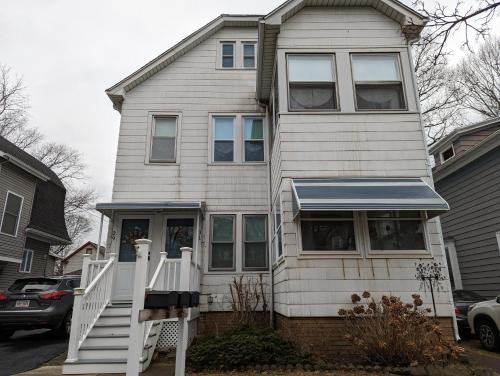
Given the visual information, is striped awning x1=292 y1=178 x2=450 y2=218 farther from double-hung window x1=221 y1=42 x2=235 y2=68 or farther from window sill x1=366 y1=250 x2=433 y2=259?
double-hung window x1=221 y1=42 x2=235 y2=68

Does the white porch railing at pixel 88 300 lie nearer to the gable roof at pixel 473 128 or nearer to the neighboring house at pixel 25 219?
the neighboring house at pixel 25 219

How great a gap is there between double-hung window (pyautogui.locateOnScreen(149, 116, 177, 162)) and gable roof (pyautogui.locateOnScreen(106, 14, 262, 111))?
4.33 feet

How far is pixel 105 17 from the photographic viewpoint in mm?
11922

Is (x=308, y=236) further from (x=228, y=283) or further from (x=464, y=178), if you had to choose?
(x=464, y=178)

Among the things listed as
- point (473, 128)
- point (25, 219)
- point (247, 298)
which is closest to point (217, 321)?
point (247, 298)

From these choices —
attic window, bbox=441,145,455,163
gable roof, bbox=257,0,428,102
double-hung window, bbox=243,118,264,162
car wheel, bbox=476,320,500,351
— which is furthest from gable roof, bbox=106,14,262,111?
car wheel, bbox=476,320,500,351

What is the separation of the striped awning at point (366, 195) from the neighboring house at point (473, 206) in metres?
5.35

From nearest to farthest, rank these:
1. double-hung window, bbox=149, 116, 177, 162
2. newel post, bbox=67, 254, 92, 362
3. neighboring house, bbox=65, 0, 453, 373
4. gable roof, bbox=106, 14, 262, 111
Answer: newel post, bbox=67, 254, 92, 362
neighboring house, bbox=65, 0, 453, 373
double-hung window, bbox=149, 116, 177, 162
gable roof, bbox=106, 14, 262, 111

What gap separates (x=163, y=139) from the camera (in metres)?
10.2

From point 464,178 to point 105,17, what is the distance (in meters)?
13.7

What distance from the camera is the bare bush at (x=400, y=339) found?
513cm

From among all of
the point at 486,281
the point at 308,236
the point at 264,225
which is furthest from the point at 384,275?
the point at 486,281

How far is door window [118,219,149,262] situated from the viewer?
920 cm

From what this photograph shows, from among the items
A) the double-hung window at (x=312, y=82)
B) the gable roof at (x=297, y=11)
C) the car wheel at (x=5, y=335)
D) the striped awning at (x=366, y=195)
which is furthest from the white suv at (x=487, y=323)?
the car wheel at (x=5, y=335)
